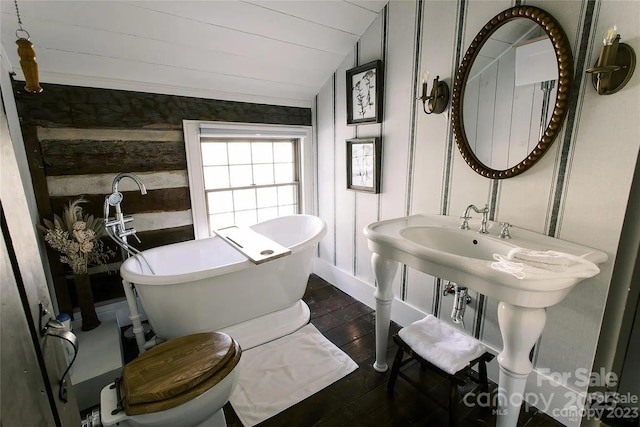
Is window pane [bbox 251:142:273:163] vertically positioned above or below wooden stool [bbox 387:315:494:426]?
above

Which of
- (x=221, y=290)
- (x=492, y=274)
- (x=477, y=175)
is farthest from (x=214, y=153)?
(x=492, y=274)

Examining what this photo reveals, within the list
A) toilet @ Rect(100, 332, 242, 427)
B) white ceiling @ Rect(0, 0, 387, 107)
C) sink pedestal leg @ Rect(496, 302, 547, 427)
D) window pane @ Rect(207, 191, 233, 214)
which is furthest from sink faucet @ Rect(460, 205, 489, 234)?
window pane @ Rect(207, 191, 233, 214)

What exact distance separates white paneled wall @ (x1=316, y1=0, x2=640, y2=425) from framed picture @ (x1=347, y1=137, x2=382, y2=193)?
0.07m

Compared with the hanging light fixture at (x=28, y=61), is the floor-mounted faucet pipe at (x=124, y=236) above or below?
below

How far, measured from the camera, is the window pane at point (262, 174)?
2.90m

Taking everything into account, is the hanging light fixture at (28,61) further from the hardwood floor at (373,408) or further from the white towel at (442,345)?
the white towel at (442,345)

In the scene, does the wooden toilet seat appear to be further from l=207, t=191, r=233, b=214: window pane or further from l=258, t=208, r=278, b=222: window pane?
l=258, t=208, r=278, b=222: window pane

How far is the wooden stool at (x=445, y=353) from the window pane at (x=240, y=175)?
6.54ft

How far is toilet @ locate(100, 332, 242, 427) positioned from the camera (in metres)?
1.08

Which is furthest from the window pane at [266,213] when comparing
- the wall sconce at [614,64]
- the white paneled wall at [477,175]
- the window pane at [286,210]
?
the wall sconce at [614,64]

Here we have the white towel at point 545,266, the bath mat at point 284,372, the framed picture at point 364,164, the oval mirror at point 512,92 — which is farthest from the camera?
the framed picture at point 364,164

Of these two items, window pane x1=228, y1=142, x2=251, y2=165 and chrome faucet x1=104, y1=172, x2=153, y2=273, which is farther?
Result: window pane x1=228, y1=142, x2=251, y2=165

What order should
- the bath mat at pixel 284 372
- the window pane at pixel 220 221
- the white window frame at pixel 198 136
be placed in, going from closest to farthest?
the bath mat at pixel 284 372, the white window frame at pixel 198 136, the window pane at pixel 220 221

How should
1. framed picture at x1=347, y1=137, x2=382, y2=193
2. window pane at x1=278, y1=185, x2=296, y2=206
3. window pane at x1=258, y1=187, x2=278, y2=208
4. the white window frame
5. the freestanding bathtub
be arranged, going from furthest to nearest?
window pane at x1=278, y1=185, x2=296, y2=206 < window pane at x1=258, y1=187, x2=278, y2=208 < the white window frame < framed picture at x1=347, y1=137, x2=382, y2=193 < the freestanding bathtub
